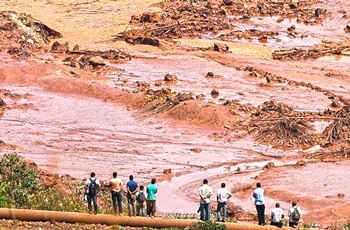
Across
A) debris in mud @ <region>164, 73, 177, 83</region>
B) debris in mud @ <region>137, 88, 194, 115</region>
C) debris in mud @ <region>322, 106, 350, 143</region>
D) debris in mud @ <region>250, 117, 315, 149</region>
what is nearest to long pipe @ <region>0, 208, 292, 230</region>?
debris in mud @ <region>250, 117, 315, 149</region>

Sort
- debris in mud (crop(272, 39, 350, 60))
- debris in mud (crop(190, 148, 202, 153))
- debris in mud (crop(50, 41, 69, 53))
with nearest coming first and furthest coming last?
debris in mud (crop(190, 148, 202, 153)) < debris in mud (crop(50, 41, 69, 53)) < debris in mud (crop(272, 39, 350, 60))

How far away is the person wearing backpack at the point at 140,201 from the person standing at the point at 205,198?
128cm

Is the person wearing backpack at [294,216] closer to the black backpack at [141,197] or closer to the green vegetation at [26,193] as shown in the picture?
the black backpack at [141,197]

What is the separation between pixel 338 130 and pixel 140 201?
15906 millimetres

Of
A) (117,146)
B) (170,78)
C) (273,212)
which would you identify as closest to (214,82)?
(170,78)

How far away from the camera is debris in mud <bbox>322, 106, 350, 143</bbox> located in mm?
32412

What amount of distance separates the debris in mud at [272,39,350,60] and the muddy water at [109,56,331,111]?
5.18 meters

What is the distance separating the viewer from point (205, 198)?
18625mm

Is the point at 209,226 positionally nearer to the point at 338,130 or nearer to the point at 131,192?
the point at 131,192

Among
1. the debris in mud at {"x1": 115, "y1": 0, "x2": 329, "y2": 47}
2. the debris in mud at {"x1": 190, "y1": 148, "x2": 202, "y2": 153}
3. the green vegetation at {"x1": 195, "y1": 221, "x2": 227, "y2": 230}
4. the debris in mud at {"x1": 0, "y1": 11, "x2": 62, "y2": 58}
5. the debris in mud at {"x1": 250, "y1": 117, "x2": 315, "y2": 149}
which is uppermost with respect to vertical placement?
the debris in mud at {"x1": 115, "y1": 0, "x2": 329, "y2": 47}

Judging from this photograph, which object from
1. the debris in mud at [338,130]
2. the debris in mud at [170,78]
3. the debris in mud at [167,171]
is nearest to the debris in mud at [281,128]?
the debris in mud at [338,130]

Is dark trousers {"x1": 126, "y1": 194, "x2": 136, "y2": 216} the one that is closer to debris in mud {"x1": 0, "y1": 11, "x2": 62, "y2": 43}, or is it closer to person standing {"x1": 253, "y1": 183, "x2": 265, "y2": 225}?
person standing {"x1": 253, "y1": 183, "x2": 265, "y2": 225}

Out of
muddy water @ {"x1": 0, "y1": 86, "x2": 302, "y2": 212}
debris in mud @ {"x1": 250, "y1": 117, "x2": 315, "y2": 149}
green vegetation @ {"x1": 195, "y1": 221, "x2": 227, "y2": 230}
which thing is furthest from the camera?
debris in mud @ {"x1": 250, "y1": 117, "x2": 315, "y2": 149}

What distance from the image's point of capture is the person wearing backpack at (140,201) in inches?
739
